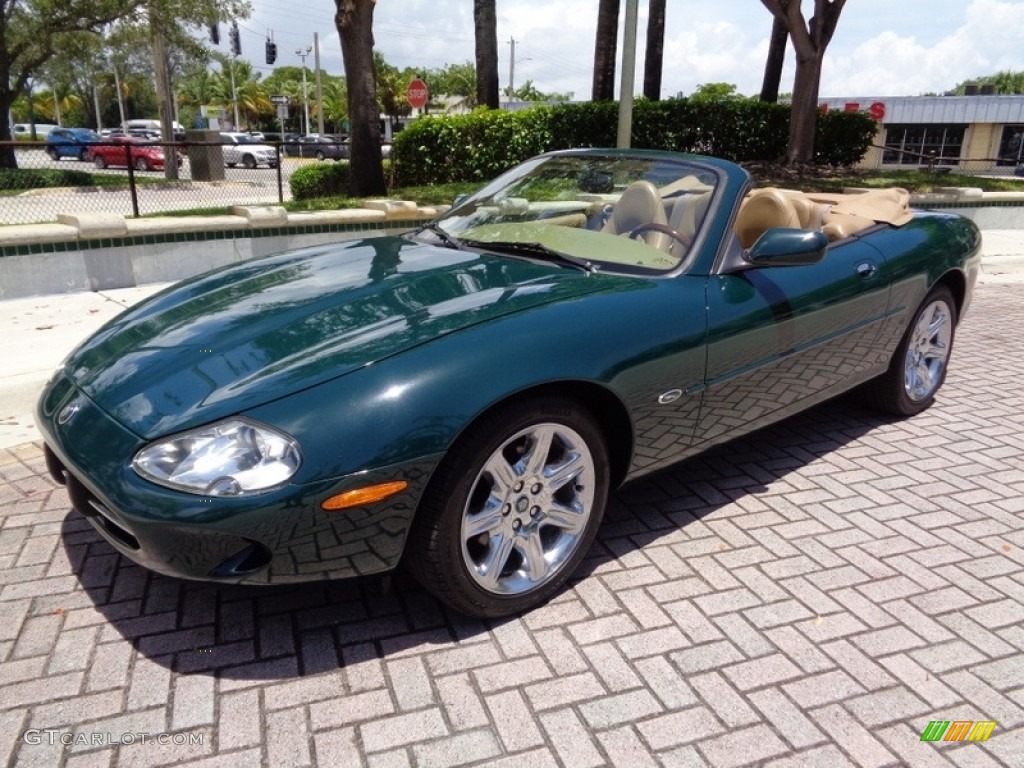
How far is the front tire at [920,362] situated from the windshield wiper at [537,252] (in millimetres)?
2147

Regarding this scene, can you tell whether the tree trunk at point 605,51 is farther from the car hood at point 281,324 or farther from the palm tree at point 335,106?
the palm tree at point 335,106

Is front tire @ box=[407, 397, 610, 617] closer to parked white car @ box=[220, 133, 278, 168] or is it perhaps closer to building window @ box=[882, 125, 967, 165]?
parked white car @ box=[220, 133, 278, 168]

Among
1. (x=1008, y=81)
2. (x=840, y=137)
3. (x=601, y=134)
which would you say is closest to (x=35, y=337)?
(x=601, y=134)

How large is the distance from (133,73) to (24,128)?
3050cm

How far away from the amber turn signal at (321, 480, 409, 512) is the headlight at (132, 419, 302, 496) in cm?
14

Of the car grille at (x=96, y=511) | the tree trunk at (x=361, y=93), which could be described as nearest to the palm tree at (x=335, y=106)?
the tree trunk at (x=361, y=93)

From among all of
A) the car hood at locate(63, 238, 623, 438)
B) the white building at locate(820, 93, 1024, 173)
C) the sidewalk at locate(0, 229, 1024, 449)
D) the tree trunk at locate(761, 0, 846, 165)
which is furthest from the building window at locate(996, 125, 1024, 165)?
the car hood at locate(63, 238, 623, 438)

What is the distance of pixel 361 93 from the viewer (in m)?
11.1

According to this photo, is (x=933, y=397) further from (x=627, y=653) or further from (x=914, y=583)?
(x=627, y=653)

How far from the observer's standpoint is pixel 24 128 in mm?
63906

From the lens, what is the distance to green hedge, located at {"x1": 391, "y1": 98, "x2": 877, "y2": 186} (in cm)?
1329

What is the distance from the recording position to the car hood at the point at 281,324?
7.77ft

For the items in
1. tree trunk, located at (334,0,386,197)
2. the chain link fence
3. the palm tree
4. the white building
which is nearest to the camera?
the chain link fence

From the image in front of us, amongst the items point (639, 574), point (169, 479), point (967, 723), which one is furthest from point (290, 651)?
point (967, 723)
